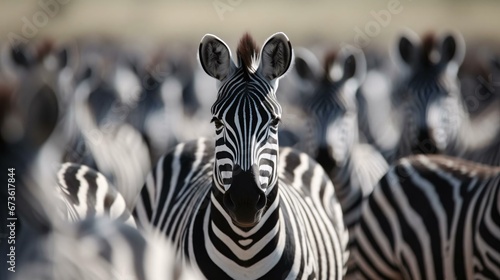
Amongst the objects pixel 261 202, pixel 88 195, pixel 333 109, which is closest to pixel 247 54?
pixel 261 202

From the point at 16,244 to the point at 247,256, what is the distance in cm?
181

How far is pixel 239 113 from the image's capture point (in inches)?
131

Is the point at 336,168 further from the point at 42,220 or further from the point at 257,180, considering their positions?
the point at 42,220

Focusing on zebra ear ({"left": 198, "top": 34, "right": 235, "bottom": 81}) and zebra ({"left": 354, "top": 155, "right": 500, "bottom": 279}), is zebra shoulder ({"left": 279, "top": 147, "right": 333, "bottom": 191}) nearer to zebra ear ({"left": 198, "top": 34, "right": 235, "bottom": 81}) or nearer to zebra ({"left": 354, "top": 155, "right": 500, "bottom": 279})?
zebra ({"left": 354, "top": 155, "right": 500, "bottom": 279})

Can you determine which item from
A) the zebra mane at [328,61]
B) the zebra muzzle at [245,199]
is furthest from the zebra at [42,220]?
the zebra mane at [328,61]

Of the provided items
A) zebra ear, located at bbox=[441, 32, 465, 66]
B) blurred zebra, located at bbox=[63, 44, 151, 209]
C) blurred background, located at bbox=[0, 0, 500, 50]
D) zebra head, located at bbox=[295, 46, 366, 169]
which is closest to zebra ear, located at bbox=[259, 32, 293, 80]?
blurred zebra, located at bbox=[63, 44, 151, 209]

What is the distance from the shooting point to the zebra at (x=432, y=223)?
12.6ft

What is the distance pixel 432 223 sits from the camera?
13.8ft

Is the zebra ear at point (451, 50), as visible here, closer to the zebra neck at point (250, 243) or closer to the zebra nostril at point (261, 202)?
the zebra neck at point (250, 243)

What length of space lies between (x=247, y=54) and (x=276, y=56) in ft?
0.38

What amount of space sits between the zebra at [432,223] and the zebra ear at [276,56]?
1.03 metres

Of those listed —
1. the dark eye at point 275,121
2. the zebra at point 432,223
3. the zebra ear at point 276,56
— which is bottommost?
the zebra at point 432,223

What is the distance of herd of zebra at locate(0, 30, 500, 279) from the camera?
177 cm

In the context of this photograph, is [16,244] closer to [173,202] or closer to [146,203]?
[173,202]
